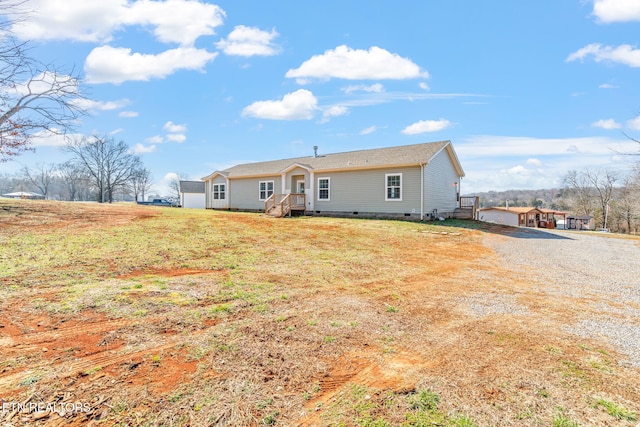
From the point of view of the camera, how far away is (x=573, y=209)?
59.9m

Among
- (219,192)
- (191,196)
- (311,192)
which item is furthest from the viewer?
(191,196)

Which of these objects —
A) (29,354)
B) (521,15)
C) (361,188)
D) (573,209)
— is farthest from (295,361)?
(573,209)

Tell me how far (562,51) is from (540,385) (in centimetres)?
1647

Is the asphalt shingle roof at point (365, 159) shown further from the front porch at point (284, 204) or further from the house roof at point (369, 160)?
the front porch at point (284, 204)

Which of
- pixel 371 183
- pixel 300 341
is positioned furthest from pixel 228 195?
pixel 300 341

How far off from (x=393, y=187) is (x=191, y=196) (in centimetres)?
3384

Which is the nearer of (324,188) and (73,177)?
(324,188)

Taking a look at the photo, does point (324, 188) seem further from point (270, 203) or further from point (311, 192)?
point (270, 203)

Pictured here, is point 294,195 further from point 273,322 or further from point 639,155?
point 639,155

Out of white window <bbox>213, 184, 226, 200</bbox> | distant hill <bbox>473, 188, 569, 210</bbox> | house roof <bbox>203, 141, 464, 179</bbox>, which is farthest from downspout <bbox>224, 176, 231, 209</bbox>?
distant hill <bbox>473, 188, 569, 210</bbox>

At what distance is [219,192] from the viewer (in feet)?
88.8

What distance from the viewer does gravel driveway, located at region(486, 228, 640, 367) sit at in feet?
13.7

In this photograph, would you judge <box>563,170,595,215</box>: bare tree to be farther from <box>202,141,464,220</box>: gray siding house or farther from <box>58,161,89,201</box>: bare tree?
<box>58,161,89,201</box>: bare tree

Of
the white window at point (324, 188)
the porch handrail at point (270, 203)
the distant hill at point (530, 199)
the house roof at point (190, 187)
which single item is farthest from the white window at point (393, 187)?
the house roof at point (190, 187)
